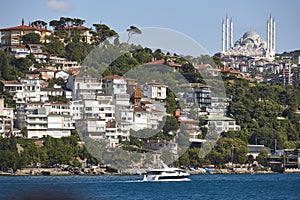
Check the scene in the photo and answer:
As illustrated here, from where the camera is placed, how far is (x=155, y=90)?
6662 centimetres

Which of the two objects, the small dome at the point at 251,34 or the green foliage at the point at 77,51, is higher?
the small dome at the point at 251,34

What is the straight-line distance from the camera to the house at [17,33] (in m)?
74.3

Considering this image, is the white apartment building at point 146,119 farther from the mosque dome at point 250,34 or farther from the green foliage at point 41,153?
the mosque dome at point 250,34

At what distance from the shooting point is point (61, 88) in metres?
65.4

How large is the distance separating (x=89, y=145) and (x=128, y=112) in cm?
760

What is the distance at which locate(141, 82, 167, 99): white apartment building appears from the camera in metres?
66.3

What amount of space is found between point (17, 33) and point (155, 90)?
13.5 metres


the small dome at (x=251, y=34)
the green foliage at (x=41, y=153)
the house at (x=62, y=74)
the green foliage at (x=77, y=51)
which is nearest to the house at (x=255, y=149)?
the green foliage at (x=41, y=153)

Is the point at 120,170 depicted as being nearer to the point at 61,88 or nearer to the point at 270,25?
the point at 61,88

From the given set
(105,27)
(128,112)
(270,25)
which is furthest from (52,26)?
(270,25)

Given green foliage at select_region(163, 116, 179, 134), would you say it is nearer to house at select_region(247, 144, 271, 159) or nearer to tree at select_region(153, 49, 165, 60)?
house at select_region(247, 144, 271, 159)

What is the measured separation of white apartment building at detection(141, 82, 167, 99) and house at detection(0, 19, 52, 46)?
11.7 m

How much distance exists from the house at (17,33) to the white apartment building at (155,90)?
1170 cm

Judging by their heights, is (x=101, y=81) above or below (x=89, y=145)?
above
